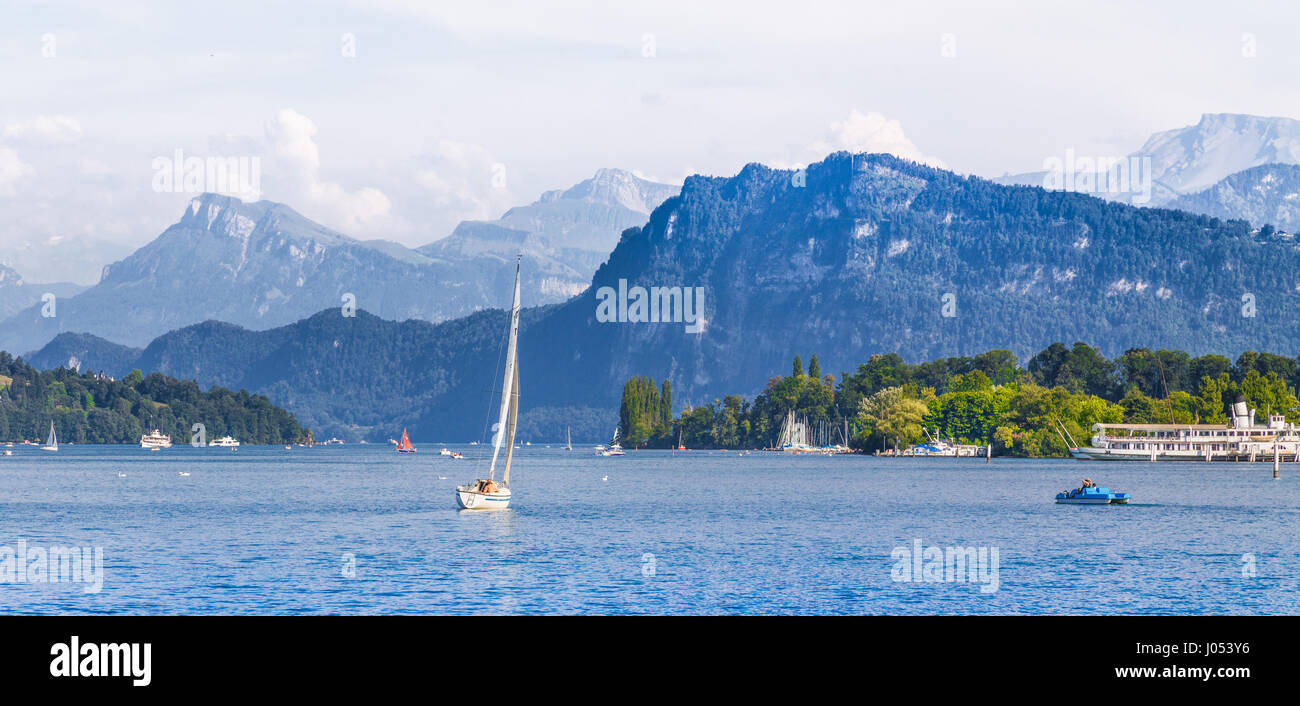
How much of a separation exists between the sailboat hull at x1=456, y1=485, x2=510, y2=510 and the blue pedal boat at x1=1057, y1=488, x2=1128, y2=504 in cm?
5641

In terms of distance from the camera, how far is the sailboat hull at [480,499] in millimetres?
113000

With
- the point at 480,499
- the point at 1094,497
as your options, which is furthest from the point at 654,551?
the point at 1094,497

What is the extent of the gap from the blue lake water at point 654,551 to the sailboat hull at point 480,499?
1402mm

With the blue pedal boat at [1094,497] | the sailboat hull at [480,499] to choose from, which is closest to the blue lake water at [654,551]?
the sailboat hull at [480,499]

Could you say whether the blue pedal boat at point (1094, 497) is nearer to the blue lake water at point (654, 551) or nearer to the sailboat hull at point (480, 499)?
the blue lake water at point (654, 551)

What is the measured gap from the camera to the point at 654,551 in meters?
84.7

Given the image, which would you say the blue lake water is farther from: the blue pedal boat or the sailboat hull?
the blue pedal boat

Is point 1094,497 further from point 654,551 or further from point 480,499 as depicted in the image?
point 654,551

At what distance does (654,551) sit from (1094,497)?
208 ft

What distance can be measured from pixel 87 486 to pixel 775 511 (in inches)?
3862
